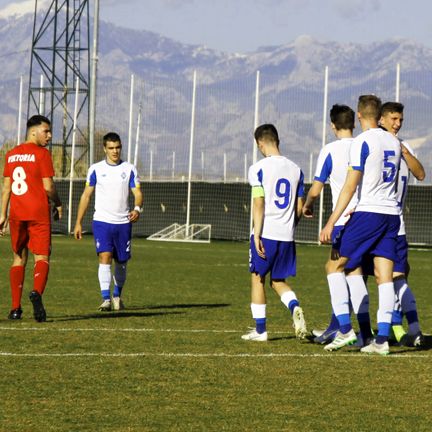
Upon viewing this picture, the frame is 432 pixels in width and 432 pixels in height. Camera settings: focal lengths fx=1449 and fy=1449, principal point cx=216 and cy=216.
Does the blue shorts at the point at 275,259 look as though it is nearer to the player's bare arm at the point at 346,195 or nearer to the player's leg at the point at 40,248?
the player's bare arm at the point at 346,195

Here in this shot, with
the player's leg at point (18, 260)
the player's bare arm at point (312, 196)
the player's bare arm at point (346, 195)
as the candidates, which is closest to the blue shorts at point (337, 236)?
A: the player's bare arm at point (312, 196)

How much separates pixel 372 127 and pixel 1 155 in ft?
189

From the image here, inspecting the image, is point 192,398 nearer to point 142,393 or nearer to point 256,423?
point 142,393

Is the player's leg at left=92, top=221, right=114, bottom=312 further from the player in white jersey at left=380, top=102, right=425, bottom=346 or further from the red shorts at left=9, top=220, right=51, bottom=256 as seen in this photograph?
the player in white jersey at left=380, top=102, right=425, bottom=346

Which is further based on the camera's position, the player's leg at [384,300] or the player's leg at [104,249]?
the player's leg at [104,249]

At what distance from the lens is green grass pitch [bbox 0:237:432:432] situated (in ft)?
26.7

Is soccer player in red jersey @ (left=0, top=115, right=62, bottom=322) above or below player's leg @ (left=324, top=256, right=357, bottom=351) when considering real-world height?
above

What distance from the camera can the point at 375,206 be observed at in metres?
11.2

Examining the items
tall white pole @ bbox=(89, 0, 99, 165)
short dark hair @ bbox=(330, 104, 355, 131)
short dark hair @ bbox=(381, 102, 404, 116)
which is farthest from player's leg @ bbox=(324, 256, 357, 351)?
tall white pole @ bbox=(89, 0, 99, 165)

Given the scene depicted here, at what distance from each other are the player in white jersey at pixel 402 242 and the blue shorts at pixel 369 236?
286 millimetres

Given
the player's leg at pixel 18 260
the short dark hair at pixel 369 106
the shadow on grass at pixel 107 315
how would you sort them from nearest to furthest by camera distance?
the short dark hair at pixel 369 106
the player's leg at pixel 18 260
the shadow on grass at pixel 107 315

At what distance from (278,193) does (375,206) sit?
1.28 meters

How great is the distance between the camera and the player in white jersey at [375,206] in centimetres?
1109

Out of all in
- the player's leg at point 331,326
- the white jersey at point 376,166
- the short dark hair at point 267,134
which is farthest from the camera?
the short dark hair at point 267,134
